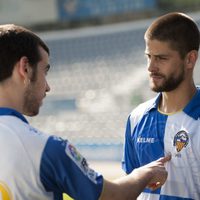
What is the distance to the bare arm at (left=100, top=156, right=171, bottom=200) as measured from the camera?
179 centimetres

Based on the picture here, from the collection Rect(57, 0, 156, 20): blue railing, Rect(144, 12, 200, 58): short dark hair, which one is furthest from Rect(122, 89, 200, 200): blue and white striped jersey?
Rect(57, 0, 156, 20): blue railing

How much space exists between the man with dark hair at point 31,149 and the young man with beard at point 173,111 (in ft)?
1.90

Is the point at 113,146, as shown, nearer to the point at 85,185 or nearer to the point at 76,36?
the point at 76,36

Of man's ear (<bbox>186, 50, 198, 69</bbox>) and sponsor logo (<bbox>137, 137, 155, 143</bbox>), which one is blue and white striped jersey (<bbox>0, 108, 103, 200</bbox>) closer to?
sponsor logo (<bbox>137, 137, 155, 143</bbox>)

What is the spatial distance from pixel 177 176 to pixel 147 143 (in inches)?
8.5

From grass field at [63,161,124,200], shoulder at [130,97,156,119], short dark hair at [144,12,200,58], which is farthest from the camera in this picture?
grass field at [63,161,124,200]

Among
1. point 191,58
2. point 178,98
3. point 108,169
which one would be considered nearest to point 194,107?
point 178,98

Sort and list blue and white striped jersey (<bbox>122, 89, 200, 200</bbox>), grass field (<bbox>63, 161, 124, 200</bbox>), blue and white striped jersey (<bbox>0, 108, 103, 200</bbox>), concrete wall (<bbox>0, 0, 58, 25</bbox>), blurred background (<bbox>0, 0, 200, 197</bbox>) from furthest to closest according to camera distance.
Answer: concrete wall (<bbox>0, 0, 58, 25</bbox>), blurred background (<bbox>0, 0, 200, 197</bbox>), grass field (<bbox>63, 161, 124, 200</bbox>), blue and white striped jersey (<bbox>122, 89, 200, 200</bbox>), blue and white striped jersey (<bbox>0, 108, 103, 200</bbox>)

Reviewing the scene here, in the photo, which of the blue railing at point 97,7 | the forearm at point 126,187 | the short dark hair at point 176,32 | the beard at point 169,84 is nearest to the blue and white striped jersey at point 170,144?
the beard at point 169,84

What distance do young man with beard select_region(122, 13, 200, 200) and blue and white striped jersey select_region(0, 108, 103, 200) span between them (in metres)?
0.71

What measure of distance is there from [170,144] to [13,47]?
990 mm

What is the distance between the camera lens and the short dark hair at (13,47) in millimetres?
1759

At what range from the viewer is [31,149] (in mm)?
1707

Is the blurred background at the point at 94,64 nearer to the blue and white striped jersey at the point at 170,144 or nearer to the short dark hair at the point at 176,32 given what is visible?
the blue and white striped jersey at the point at 170,144
